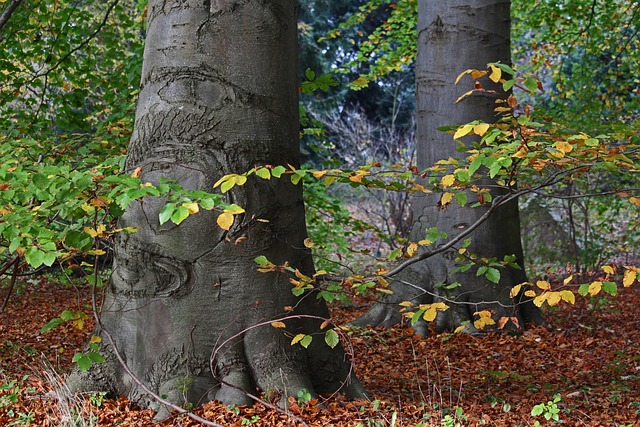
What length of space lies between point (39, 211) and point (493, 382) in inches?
119

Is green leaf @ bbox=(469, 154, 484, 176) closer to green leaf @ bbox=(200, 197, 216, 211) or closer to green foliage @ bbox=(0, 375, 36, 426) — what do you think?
green leaf @ bbox=(200, 197, 216, 211)

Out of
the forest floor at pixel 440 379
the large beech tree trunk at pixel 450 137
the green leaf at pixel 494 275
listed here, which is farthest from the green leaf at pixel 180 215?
the large beech tree trunk at pixel 450 137

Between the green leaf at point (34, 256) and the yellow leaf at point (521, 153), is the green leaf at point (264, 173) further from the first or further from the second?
the yellow leaf at point (521, 153)

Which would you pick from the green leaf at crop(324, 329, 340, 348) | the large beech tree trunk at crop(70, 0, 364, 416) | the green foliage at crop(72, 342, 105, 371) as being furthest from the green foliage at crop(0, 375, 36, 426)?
the green leaf at crop(324, 329, 340, 348)

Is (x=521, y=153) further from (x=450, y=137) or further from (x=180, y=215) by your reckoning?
(x=450, y=137)

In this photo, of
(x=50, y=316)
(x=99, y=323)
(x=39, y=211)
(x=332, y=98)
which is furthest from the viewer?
(x=332, y=98)

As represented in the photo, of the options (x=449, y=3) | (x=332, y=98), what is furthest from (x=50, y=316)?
(x=332, y=98)

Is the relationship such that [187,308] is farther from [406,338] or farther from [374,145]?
[374,145]

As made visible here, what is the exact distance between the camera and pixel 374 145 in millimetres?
16797

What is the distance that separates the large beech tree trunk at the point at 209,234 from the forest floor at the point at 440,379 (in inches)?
6.9

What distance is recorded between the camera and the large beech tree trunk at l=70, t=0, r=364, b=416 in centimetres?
346

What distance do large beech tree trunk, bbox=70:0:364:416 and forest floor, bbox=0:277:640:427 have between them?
0.58 ft

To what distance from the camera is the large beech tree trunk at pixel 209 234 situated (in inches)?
136

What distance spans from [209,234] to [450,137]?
9.94ft
